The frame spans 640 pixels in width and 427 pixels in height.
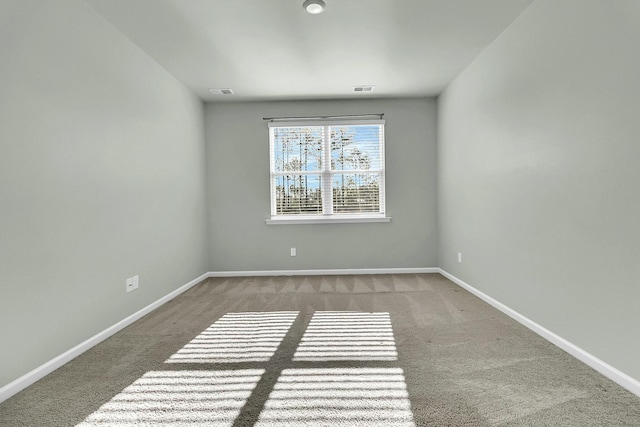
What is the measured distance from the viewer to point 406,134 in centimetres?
495

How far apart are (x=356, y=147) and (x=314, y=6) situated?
258 cm

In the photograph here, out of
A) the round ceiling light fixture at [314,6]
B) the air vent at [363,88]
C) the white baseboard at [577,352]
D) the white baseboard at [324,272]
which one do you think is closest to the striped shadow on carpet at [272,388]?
the white baseboard at [577,352]

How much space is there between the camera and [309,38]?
3.08 m

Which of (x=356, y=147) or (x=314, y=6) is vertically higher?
(x=314, y=6)

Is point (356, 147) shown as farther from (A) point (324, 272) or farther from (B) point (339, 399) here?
(B) point (339, 399)

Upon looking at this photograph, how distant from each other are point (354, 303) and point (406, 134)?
2.63 meters

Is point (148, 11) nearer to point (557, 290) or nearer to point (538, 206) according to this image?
point (538, 206)

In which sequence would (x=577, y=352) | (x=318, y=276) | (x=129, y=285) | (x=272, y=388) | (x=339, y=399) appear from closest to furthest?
(x=339, y=399) < (x=272, y=388) < (x=577, y=352) < (x=129, y=285) < (x=318, y=276)

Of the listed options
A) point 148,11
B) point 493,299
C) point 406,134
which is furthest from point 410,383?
point 406,134

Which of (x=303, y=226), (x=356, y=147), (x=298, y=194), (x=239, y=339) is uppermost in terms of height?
(x=356, y=147)

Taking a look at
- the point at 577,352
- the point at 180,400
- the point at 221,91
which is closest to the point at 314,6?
the point at 221,91

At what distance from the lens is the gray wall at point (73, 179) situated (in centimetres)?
191

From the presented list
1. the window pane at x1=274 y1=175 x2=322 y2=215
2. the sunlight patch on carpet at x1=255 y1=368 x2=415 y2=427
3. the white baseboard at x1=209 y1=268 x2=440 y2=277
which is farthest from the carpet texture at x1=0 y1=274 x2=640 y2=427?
the window pane at x1=274 y1=175 x2=322 y2=215

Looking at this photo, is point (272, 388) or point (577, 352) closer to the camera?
point (272, 388)
